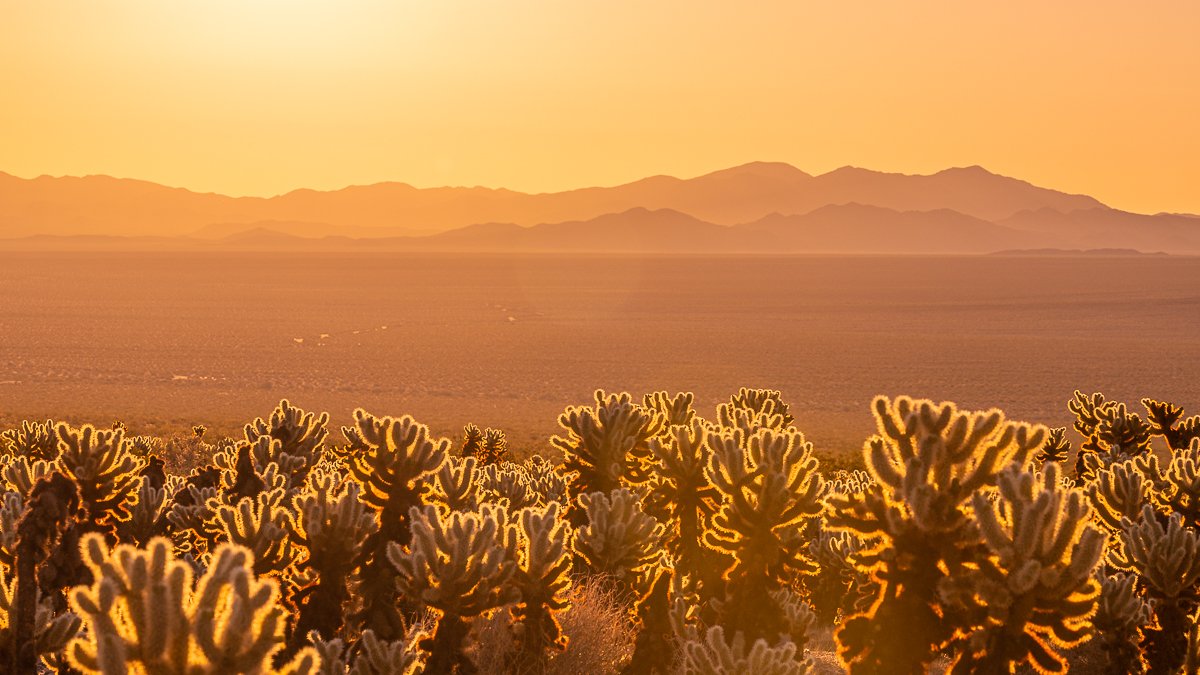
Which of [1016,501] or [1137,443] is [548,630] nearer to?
[1016,501]

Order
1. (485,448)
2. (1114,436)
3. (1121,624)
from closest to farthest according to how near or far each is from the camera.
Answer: (1121,624) → (1114,436) → (485,448)

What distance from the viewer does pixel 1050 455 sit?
580 inches

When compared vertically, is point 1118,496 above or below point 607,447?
below

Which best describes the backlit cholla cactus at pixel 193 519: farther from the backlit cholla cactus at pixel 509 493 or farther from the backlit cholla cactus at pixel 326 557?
the backlit cholla cactus at pixel 509 493

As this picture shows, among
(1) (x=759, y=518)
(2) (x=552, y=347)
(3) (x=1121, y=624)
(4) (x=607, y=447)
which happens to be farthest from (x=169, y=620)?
(2) (x=552, y=347)

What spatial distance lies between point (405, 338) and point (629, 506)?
68020 millimetres

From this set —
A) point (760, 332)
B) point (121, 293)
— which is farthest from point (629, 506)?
point (121, 293)

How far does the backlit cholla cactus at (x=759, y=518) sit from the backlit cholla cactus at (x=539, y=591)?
A: 1.07 m

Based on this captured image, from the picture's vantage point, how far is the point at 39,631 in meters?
5.02

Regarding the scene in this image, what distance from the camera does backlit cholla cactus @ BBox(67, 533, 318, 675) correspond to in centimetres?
311

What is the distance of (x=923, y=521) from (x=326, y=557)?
351cm

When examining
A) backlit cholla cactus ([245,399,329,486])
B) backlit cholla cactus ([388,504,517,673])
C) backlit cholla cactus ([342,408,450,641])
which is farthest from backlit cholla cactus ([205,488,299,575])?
backlit cholla cactus ([245,399,329,486])

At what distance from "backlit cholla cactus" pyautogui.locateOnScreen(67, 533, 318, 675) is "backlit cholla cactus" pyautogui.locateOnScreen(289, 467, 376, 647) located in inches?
113

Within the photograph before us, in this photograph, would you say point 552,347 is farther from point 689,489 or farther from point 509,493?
point 689,489
